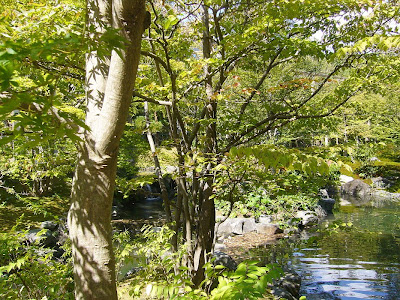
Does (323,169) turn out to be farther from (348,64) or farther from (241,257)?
(241,257)

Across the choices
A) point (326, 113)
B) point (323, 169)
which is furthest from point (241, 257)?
point (323, 169)

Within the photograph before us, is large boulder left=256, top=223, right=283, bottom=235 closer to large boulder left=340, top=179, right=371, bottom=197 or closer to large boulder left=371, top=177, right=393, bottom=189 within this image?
large boulder left=340, top=179, right=371, bottom=197

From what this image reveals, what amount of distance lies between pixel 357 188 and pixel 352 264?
1535 cm

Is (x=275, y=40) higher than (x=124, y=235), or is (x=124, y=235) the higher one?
(x=275, y=40)

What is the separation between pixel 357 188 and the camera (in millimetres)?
21562

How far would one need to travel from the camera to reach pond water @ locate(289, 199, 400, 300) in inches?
251

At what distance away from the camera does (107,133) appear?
1738 millimetres

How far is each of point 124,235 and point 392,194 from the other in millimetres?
20364

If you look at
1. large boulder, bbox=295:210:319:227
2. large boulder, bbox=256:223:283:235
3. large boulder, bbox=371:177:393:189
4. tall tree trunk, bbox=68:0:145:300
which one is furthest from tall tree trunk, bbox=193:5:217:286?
large boulder, bbox=371:177:393:189

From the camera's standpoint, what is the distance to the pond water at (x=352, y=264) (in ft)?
20.9

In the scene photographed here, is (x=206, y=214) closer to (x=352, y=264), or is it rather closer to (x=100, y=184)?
(x=100, y=184)

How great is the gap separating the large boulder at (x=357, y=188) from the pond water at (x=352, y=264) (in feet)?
30.2

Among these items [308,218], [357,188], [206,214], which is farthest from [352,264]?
[357,188]

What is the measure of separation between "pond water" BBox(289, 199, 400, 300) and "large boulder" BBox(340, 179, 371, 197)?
30.2 ft
